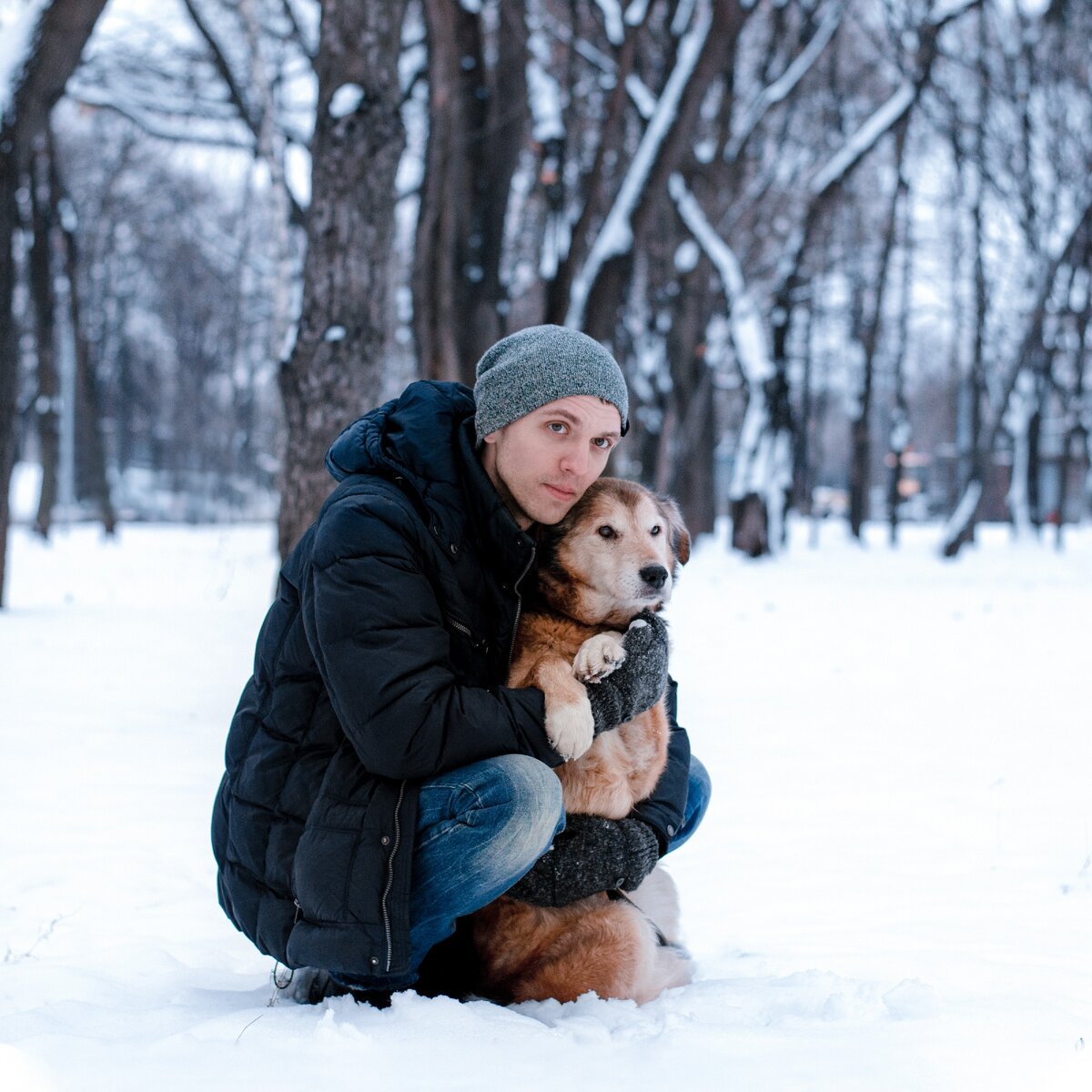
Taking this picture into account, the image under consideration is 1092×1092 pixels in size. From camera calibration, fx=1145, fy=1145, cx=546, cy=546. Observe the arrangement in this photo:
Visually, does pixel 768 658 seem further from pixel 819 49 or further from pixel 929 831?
pixel 819 49

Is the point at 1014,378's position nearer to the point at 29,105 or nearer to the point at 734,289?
the point at 734,289

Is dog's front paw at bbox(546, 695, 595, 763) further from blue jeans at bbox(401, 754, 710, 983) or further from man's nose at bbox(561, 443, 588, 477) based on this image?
man's nose at bbox(561, 443, 588, 477)

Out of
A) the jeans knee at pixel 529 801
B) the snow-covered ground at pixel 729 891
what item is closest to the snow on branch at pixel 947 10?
the snow-covered ground at pixel 729 891

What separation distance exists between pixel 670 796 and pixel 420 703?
99cm

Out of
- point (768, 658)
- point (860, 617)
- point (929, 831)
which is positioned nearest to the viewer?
point (929, 831)

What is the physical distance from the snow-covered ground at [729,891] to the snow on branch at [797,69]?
9768 mm

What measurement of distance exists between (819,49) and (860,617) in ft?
30.2

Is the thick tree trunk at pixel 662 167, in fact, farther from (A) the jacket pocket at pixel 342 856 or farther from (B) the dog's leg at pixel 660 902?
(A) the jacket pocket at pixel 342 856

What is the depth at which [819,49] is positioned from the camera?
1670cm

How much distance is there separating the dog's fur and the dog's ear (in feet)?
0.19

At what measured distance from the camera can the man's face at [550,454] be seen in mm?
2893

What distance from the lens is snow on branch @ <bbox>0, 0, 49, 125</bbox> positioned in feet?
28.1

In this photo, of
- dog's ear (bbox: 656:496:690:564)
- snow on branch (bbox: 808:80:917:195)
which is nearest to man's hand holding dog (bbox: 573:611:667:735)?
dog's ear (bbox: 656:496:690:564)

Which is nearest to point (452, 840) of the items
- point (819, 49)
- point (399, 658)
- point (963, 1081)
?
point (399, 658)
